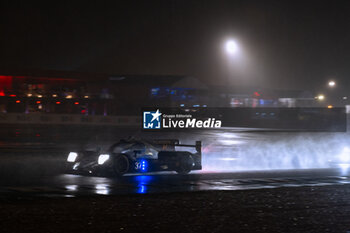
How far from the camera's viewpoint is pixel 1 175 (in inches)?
511

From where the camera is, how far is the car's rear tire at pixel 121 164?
13.2 m

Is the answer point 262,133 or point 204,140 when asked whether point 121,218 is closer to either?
point 204,140

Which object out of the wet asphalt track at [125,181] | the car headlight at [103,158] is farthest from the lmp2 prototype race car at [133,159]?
the wet asphalt track at [125,181]

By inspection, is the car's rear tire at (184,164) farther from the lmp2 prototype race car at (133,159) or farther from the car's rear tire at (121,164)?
the car's rear tire at (121,164)

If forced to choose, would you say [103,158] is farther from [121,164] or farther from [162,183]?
[162,183]

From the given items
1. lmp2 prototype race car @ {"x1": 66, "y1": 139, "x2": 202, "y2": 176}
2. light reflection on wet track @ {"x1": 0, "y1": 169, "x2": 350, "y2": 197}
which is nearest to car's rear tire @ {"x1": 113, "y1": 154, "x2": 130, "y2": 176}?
lmp2 prototype race car @ {"x1": 66, "y1": 139, "x2": 202, "y2": 176}

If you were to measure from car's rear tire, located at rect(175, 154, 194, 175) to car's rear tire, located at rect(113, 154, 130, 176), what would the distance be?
6.02 feet

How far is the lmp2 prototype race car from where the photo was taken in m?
13.2

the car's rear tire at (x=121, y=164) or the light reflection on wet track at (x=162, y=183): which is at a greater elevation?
the car's rear tire at (x=121, y=164)

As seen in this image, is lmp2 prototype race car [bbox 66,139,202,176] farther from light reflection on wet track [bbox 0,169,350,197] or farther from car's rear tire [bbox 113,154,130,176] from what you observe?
light reflection on wet track [bbox 0,169,350,197]

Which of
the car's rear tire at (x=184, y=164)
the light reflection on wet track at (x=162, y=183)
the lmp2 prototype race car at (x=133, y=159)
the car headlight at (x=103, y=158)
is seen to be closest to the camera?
the light reflection on wet track at (x=162, y=183)

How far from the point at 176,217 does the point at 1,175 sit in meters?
7.30

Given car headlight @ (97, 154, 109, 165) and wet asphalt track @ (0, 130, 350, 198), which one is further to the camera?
car headlight @ (97, 154, 109, 165)

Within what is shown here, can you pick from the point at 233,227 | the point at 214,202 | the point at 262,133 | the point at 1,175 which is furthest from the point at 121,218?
the point at 262,133
